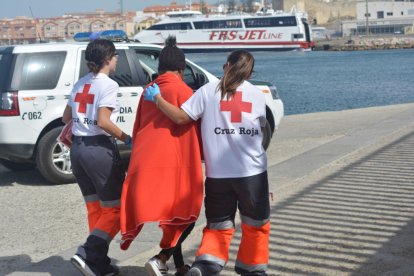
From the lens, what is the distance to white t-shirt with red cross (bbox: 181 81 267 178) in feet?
16.1

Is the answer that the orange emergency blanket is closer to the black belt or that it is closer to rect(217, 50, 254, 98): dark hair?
rect(217, 50, 254, 98): dark hair

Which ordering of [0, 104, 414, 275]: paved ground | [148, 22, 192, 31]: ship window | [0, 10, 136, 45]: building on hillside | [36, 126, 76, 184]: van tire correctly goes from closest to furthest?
[0, 104, 414, 275]: paved ground → [36, 126, 76, 184]: van tire → [0, 10, 136, 45]: building on hillside → [148, 22, 192, 31]: ship window

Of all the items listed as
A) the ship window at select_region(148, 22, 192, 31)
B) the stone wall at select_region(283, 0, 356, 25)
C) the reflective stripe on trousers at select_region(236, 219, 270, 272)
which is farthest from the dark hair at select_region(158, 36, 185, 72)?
the stone wall at select_region(283, 0, 356, 25)

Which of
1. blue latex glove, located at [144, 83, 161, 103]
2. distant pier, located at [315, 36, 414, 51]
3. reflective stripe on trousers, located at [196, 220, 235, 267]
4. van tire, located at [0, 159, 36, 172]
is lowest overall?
distant pier, located at [315, 36, 414, 51]

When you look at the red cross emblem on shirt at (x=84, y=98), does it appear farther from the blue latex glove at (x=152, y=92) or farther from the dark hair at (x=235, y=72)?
the dark hair at (x=235, y=72)

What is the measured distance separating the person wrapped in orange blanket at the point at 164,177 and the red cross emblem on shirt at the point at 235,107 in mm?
290

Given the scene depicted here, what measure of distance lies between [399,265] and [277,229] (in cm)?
150

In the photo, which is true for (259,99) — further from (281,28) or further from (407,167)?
(281,28)

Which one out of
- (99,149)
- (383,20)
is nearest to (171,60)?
(99,149)

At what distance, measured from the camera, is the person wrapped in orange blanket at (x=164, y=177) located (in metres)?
4.97

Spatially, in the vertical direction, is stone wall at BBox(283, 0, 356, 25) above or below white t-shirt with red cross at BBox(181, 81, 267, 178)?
below

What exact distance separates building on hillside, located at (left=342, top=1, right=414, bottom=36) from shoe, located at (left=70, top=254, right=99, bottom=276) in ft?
466

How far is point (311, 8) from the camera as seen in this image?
17250cm

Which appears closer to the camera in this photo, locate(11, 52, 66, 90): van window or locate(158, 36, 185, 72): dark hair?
locate(158, 36, 185, 72): dark hair
